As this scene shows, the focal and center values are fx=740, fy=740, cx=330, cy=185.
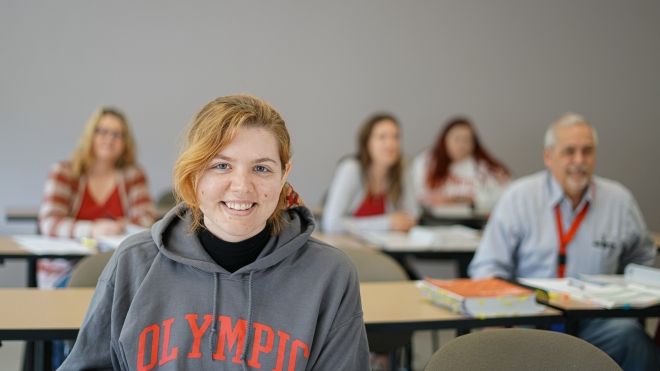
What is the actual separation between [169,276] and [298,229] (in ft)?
1.07

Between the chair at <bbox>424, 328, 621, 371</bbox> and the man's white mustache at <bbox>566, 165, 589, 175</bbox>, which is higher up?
the man's white mustache at <bbox>566, 165, 589, 175</bbox>

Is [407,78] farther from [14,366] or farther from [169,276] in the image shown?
[169,276]

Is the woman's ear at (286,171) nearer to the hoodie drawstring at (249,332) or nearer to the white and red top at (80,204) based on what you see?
the hoodie drawstring at (249,332)

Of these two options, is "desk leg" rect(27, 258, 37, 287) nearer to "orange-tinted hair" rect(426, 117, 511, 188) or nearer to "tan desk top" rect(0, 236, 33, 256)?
"tan desk top" rect(0, 236, 33, 256)

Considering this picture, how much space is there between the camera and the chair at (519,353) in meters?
1.65

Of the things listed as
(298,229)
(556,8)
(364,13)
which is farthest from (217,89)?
(298,229)

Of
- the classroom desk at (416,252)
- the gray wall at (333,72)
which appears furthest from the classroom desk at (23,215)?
the classroom desk at (416,252)

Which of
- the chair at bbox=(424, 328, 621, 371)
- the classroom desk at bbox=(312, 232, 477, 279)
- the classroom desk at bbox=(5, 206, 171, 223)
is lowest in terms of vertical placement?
the classroom desk at bbox=(5, 206, 171, 223)

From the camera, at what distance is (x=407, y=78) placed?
6395 millimetres

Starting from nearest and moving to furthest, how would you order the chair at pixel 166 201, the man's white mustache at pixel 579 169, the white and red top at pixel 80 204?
the man's white mustache at pixel 579 169 → the white and red top at pixel 80 204 → the chair at pixel 166 201

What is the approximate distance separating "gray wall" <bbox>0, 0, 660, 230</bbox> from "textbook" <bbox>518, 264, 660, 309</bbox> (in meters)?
3.34

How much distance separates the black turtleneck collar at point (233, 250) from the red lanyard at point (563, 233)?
1842mm

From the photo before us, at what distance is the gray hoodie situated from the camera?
1680 mm

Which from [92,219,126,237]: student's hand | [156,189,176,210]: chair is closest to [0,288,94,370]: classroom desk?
[92,219,126,237]: student's hand
